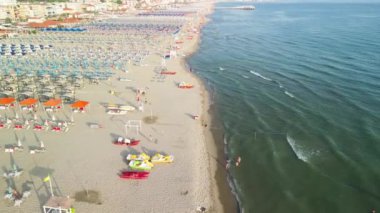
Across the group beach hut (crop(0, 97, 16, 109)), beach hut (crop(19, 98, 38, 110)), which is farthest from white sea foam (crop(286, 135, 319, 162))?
beach hut (crop(0, 97, 16, 109))

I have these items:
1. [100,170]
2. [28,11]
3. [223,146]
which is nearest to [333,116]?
[223,146]

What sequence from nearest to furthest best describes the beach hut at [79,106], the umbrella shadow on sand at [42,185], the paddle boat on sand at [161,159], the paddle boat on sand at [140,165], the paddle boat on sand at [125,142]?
the umbrella shadow on sand at [42,185], the paddle boat on sand at [140,165], the paddle boat on sand at [161,159], the paddle boat on sand at [125,142], the beach hut at [79,106]

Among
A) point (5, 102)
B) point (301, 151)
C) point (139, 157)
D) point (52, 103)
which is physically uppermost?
point (5, 102)

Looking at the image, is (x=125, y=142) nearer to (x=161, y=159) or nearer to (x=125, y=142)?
(x=125, y=142)

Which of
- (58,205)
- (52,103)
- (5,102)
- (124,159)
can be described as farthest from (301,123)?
(5,102)

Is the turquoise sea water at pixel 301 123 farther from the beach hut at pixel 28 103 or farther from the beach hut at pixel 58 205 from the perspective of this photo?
the beach hut at pixel 28 103

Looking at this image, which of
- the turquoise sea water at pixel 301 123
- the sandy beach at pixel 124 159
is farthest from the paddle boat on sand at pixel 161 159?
the turquoise sea water at pixel 301 123
